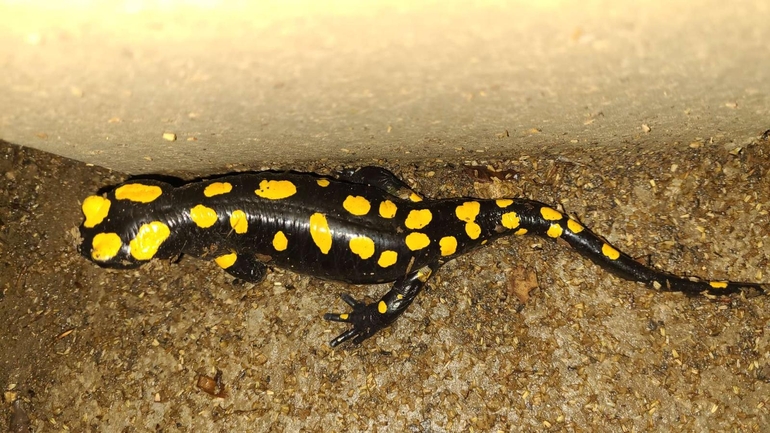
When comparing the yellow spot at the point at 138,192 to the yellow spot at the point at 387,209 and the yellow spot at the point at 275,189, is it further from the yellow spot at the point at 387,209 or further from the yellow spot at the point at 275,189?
the yellow spot at the point at 387,209

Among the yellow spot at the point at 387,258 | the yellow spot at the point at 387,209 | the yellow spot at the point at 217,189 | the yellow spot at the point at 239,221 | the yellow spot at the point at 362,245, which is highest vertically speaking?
the yellow spot at the point at 217,189

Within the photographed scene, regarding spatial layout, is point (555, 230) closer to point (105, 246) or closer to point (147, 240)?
point (147, 240)

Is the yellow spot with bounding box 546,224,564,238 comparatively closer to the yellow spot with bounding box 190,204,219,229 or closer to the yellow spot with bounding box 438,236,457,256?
the yellow spot with bounding box 438,236,457,256

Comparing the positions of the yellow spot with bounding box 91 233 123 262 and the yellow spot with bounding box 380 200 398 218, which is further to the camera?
the yellow spot with bounding box 380 200 398 218

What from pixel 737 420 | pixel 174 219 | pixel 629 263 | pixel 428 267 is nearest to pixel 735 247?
pixel 629 263

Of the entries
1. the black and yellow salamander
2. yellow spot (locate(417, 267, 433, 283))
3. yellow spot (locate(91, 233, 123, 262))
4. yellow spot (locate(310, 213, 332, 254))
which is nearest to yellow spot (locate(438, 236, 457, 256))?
the black and yellow salamander

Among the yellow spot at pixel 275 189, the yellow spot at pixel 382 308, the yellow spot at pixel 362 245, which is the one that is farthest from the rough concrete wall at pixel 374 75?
the yellow spot at pixel 382 308

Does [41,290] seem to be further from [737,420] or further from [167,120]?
[737,420]
